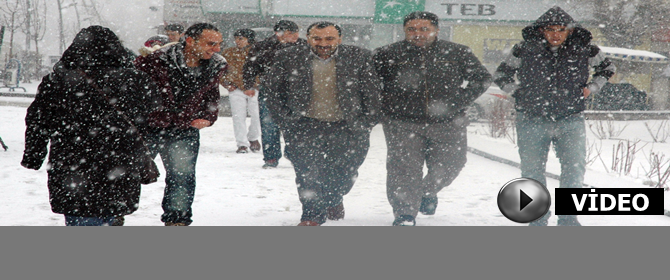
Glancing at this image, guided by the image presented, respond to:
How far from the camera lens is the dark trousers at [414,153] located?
3.79 metres

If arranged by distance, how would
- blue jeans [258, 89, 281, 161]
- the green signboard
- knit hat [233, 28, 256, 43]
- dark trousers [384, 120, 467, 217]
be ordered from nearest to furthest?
dark trousers [384, 120, 467, 217] < the green signboard < knit hat [233, 28, 256, 43] < blue jeans [258, 89, 281, 161]

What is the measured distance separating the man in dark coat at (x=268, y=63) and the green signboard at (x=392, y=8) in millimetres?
788

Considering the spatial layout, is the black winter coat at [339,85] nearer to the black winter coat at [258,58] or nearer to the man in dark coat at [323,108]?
the man in dark coat at [323,108]

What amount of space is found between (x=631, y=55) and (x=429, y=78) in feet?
39.4

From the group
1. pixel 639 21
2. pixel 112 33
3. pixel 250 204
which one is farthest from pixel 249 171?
pixel 639 21

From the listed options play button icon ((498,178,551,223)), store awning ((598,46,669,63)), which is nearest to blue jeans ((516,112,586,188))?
play button icon ((498,178,551,223))

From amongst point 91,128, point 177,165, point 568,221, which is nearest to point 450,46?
point 568,221

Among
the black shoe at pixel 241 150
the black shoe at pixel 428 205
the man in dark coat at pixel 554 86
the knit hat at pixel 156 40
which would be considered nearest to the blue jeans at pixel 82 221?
the black shoe at pixel 428 205

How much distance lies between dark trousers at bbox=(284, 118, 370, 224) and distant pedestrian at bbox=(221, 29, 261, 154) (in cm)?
213

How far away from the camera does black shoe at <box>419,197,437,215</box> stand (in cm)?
414

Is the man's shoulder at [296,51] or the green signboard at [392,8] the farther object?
the green signboard at [392,8]

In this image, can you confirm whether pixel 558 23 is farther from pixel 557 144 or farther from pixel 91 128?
pixel 91 128

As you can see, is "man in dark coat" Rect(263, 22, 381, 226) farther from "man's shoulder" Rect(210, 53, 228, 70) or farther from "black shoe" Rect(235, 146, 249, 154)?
"black shoe" Rect(235, 146, 249, 154)

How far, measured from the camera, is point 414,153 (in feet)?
12.6
